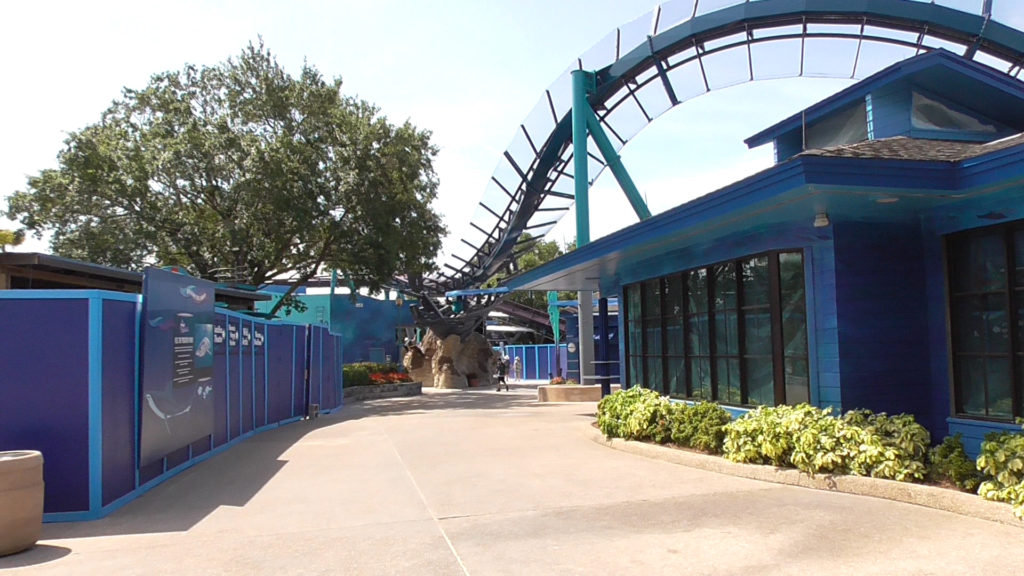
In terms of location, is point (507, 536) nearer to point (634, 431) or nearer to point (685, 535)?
point (685, 535)

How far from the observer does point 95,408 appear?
26.9 ft

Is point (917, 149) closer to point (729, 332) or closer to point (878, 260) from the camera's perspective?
point (878, 260)

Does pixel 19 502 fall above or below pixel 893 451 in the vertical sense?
below

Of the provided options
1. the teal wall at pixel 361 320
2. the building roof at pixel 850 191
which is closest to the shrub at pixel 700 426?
the building roof at pixel 850 191

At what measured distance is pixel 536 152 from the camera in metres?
27.1

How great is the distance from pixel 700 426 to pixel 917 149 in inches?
172

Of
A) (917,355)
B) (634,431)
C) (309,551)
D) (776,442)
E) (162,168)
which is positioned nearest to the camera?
(309,551)

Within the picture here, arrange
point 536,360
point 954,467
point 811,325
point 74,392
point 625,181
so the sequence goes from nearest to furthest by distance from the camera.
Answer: point 954,467 → point 74,392 → point 811,325 → point 625,181 → point 536,360

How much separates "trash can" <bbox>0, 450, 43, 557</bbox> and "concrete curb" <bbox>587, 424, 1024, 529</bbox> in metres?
7.07

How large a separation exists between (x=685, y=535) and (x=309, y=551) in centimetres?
312

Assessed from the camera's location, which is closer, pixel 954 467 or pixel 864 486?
pixel 954 467

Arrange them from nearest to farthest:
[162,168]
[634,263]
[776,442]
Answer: [776,442], [634,263], [162,168]

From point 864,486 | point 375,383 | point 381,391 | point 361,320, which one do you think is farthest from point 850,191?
point 361,320

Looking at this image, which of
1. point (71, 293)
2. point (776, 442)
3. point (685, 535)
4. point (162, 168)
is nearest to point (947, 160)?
point (776, 442)
